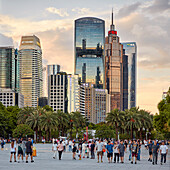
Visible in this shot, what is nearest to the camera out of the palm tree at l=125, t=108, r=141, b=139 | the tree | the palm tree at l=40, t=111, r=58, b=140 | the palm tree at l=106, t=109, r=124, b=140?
the tree

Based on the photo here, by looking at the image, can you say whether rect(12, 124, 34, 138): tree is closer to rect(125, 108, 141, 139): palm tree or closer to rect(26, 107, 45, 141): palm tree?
rect(26, 107, 45, 141): palm tree

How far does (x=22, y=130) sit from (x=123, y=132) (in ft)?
80.6

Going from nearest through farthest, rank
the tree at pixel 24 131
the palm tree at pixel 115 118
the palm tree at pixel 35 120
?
1. the tree at pixel 24 131
2. the palm tree at pixel 115 118
3. the palm tree at pixel 35 120

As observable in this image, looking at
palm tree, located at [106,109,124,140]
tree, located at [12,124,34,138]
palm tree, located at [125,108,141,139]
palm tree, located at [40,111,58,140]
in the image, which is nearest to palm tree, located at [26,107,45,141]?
palm tree, located at [40,111,58,140]

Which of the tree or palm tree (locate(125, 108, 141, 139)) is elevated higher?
palm tree (locate(125, 108, 141, 139))

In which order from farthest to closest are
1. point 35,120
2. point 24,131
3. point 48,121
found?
point 35,120
point 48,121
point 24,131

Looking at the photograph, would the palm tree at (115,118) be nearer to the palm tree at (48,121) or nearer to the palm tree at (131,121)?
the palm tree at (131,121)

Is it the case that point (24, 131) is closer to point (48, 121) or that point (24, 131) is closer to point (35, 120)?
point (35, 120)

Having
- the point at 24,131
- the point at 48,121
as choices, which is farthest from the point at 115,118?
the point at 24,131

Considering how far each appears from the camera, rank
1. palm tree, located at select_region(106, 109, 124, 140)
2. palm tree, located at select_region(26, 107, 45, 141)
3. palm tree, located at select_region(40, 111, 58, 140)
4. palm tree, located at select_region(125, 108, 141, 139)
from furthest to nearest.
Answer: palm tree, located at select_region(125, 108, 141, 139) < palm tree, located at select_region(26, 107, 45, 141) < palm tree, located at select_region(106, 109, 124, 140) < palm tree, located at select_region(40, 111, 58, 140)

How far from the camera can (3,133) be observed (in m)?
105

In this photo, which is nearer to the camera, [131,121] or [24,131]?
→ [24,131]

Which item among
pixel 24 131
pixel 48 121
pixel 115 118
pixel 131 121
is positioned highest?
pixel 115 118

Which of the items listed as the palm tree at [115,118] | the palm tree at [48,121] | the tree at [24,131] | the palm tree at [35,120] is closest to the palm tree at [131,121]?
the palm tree at [115,118]
